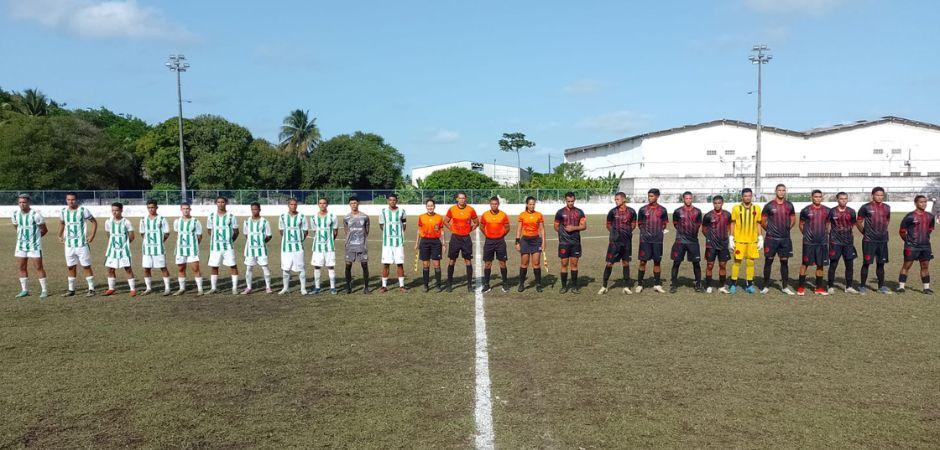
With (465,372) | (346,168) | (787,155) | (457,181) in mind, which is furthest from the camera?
(457,181)

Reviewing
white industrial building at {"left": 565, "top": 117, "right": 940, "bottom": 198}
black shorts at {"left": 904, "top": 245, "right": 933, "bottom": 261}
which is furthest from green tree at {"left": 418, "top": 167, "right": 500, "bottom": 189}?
black shorts at {"left": 904, "top": 245, "right": 933, "bottom": 261}

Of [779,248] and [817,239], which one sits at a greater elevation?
[817,239]

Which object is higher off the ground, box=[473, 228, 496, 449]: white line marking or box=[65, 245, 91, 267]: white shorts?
box=[65, 245, 91, 267]: white shorts

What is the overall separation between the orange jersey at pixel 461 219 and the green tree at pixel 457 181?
175 ft

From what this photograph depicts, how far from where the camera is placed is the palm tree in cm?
7606

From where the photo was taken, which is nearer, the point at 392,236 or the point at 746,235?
the point at 746,235

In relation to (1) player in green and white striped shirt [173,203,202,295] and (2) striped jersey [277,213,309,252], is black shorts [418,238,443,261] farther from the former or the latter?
(1) player in green and white striped shirt [173,203,202,295]

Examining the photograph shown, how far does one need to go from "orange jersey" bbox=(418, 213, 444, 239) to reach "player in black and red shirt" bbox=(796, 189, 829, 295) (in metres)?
6.28

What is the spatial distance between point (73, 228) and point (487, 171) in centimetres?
8324

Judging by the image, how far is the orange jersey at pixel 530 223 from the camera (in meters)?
11.3

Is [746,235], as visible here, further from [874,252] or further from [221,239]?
[221,239]

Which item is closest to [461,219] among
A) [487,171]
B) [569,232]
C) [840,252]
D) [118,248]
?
[569,232]

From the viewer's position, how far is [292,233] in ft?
36.1

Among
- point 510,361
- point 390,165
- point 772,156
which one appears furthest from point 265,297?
point 772,156
